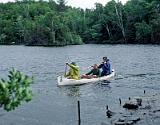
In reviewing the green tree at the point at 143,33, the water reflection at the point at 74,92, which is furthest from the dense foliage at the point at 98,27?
the water reflection at the point at 74,92

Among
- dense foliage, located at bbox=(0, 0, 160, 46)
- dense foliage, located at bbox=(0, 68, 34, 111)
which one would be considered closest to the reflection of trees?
dense foliage, located at bbox=(0, 68, 34, 111)

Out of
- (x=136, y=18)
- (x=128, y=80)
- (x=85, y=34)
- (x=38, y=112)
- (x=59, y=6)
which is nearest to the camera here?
(x=38, y=112)

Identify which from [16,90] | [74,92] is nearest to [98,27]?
[74,92]

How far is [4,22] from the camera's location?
136 metres

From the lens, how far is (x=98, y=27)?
118000 millimetres

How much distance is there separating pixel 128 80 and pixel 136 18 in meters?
80.1

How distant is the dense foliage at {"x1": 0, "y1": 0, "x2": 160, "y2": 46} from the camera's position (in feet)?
329

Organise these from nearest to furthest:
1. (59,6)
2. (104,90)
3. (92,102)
A: (92,102) → (104,90) → (59,6)

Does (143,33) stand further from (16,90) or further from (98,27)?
(16,90)

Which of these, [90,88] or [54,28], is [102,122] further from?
[54,28]

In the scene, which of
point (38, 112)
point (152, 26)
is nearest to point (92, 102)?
point (38, 112)

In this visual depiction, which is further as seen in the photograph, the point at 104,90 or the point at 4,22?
the point at 4,22

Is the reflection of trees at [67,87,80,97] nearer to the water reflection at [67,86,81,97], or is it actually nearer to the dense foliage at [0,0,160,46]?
the water reflection at [67,86,81,97]

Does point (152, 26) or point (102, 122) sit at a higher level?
point (152, 26)
